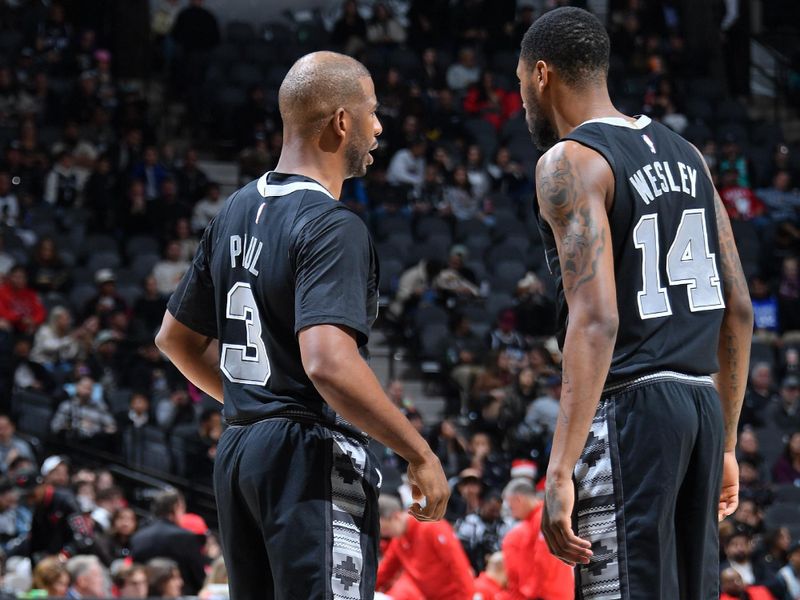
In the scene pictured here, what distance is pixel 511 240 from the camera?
16.9 m

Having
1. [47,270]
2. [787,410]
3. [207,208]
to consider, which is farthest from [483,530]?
[207,208]

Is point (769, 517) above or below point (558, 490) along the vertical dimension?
below

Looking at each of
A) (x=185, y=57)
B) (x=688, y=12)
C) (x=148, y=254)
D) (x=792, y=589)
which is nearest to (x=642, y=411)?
(x=792, y=589)

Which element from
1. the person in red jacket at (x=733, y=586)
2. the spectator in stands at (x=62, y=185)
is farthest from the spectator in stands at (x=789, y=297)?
the spectator in stands at (x=62, y=185)

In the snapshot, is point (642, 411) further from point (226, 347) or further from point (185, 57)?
point (185, 57)

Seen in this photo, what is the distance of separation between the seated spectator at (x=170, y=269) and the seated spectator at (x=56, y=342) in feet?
4.51

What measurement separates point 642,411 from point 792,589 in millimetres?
7987

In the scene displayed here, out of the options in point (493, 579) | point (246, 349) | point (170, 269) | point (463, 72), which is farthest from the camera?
point (463, 72)

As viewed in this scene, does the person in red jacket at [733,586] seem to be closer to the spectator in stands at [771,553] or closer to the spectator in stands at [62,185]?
the spectator in stands at [771,553]

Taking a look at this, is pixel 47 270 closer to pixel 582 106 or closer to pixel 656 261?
pixel 582 106

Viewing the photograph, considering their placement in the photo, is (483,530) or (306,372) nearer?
(306,372)

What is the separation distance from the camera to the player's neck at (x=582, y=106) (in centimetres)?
375

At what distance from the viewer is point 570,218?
3.53m

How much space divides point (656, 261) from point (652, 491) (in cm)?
59
